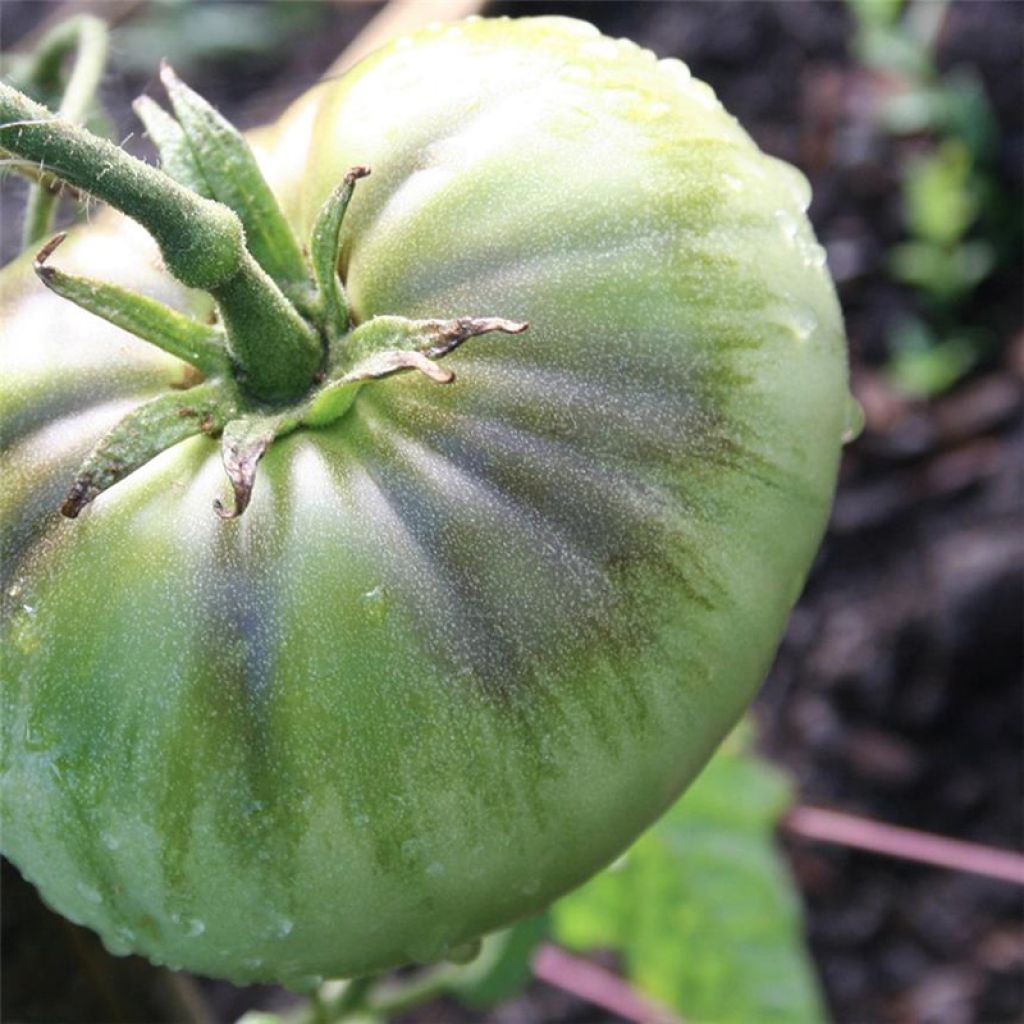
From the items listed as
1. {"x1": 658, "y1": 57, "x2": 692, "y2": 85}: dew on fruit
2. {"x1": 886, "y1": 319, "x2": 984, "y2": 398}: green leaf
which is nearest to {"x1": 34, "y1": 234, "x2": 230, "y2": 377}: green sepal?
{"x1": 658, "y1": 57, "x2": 692, "y2": 85}: dew on fruit

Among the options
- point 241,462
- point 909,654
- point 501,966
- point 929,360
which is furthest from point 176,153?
point 929,360

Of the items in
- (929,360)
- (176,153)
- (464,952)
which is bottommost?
(929,360)

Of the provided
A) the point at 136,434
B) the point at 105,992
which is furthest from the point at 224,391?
the point at 105,992

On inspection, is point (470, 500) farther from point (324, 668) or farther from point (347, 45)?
point (347, 45)

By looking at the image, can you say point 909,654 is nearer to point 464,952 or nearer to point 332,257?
point 464,952

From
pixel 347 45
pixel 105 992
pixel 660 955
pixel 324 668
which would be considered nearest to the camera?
pixel 324 668

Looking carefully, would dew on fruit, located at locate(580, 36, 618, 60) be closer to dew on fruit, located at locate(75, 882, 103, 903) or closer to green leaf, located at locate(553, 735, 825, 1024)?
dew on fruit, located at locate(75, 882, 103, 903)
